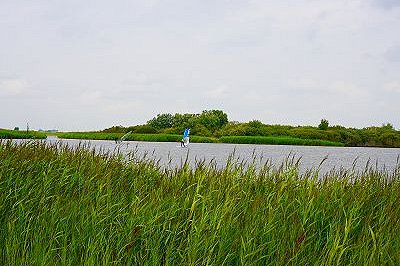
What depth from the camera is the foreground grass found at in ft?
14.8

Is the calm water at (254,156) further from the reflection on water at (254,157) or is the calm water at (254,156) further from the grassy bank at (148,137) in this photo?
the grassy bank at (148,137)

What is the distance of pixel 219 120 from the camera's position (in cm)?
10362

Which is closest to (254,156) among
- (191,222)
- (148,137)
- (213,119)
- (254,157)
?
(254,157)

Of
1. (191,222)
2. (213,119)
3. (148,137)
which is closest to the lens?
(191,222)

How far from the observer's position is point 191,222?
5547mm

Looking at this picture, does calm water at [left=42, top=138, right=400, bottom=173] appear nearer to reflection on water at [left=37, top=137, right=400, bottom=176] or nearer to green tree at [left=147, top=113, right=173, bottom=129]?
reflection on water at [left=37, top=137, right=400, bottom=176]

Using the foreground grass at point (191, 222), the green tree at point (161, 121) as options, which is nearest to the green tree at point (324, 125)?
the green tree at point (161, 121)

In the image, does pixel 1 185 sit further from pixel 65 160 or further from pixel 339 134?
pixel 339 134

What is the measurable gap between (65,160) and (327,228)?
5.67 meters

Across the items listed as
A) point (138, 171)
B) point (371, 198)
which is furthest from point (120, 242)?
point (138, 171)

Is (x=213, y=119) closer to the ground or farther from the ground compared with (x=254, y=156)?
farther from the ground

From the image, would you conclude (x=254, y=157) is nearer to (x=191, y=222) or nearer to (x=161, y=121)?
(x=191, y=222)

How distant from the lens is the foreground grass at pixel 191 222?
4.51 metres

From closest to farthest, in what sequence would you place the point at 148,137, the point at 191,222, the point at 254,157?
the point at 191,222, the point at 254,157, the point at 148,137
